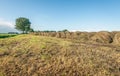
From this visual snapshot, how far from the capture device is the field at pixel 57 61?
396 inches

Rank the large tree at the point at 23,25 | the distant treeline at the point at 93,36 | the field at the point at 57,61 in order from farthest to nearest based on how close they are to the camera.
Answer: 1. the large tree at the point at 23,25
2. the distant treeline at the point at 93,36
3. the field at the point at 57,61

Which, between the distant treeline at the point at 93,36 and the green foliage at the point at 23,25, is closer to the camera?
the distant treeline at the point at 93,36

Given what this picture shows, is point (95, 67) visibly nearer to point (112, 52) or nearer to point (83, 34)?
point (112, 52)

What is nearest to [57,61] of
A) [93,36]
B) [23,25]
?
[93,36]

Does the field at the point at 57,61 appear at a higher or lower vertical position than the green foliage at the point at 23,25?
lower

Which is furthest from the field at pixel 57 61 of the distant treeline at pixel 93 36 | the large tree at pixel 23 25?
the large tree at pixel 23 25

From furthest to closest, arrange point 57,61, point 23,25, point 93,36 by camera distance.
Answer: point 23,25 → point 93,36 → point 57,61

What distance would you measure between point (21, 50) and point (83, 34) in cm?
1036

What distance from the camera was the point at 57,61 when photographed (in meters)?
11.1

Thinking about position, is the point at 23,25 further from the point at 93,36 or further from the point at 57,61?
the point at 57,61

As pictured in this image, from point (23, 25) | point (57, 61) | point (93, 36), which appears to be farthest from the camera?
point (23, 25)

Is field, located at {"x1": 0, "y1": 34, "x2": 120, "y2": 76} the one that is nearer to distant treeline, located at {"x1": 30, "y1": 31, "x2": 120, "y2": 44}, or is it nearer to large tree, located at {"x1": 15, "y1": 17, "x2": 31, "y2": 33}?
distant treeline, located at {"x1": 30, "y1": 31, "x2": 120, "y2": 44}

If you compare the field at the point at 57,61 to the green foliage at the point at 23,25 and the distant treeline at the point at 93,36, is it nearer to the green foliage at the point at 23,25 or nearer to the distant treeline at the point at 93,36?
the distant treeline at the point at 93,36

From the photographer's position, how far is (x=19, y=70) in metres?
10.2
